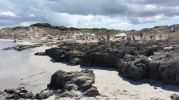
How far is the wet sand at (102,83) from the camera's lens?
2329cm

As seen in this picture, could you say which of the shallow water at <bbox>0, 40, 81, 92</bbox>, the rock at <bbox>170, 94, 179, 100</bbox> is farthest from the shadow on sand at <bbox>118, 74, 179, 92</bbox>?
the shallow water at <bbox>0, 40, 81, 92</bbox>

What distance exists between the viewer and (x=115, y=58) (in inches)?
1276

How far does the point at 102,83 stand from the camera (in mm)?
25875

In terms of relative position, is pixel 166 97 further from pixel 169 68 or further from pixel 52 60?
pixel 52 60

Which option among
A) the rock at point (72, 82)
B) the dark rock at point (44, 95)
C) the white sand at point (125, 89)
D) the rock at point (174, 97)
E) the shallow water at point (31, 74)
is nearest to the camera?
the rock at point (174, 97)

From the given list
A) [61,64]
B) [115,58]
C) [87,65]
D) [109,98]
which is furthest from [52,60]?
[109,98]

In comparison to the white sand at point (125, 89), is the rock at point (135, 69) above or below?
above

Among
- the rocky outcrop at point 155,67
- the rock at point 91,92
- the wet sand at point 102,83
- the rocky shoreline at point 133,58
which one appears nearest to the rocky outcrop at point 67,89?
the rock at point 91,92

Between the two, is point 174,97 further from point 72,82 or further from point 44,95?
point 44,95

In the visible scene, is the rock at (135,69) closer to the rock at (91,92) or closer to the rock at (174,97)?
the rock at (174,97)

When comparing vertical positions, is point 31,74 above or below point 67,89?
below

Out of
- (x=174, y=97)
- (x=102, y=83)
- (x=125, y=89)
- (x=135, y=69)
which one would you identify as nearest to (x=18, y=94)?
(x=102, y=83)

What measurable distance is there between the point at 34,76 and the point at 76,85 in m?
10.0

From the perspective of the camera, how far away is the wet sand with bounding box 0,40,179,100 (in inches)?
917
